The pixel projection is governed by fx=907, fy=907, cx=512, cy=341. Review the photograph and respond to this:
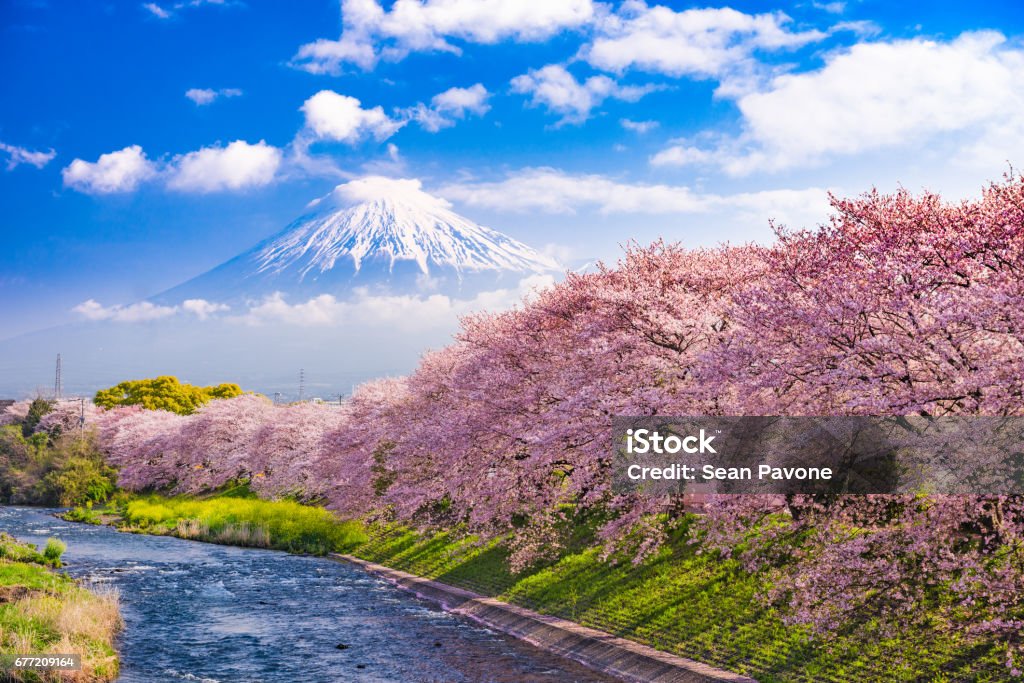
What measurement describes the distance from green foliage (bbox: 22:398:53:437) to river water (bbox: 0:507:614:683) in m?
58.2

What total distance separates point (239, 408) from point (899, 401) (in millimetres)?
74246

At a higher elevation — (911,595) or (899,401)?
(899,401)

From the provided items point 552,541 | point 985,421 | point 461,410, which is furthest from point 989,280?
point 461,410

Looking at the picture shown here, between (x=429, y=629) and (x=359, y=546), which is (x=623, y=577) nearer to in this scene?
(x=429, y=629)

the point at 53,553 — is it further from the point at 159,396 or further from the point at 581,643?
the point at 159,396

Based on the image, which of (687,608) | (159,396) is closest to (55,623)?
(687,608)

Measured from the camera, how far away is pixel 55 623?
1037 inches

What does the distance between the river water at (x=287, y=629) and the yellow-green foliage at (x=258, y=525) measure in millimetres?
3454

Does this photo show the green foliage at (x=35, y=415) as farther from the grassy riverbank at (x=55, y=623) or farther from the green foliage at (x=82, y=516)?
the grassy riverbank at (x=55, y=623)

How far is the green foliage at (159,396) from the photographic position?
109 meters

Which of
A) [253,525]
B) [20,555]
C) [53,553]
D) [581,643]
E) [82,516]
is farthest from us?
[82,516]

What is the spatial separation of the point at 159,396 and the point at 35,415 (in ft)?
46.8

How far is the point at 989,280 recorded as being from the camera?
16203mm

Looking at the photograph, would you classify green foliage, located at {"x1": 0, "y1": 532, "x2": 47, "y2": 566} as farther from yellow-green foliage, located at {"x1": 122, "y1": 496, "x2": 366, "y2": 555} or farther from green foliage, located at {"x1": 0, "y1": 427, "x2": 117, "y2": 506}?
green foliage, located at {"x1": 0, "y1": 427, "x2": 117, "y2": 506}
